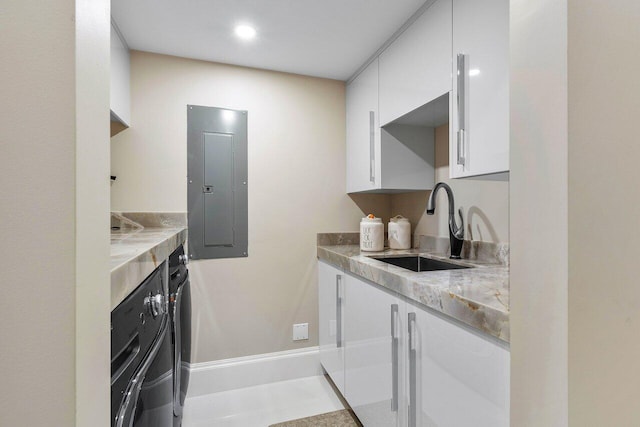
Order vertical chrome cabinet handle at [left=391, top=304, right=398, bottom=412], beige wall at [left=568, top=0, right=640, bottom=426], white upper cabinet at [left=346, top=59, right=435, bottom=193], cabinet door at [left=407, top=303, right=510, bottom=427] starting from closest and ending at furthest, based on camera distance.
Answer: beige wall at [left=568, top=0, right=640, bottom=426] → cabinet door at [left=407, top=303, right=510, bottom=427] → vertical chrome cabinet handle at [left=391, top=304, right=398, bottom=412] → white upper cabinet at [left=346, top=59, right=435, bottom=193]

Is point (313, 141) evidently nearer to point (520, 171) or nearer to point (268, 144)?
point (268, 144)

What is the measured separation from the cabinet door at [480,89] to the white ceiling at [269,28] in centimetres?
38

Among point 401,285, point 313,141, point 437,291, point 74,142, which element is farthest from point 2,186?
point 313,141

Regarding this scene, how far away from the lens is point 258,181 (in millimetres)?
2129

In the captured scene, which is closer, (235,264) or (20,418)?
(20,418)

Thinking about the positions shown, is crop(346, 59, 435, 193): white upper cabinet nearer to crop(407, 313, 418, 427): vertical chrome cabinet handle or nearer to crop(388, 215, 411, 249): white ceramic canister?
crop(388, 215, 411, 249): white ceramic canister

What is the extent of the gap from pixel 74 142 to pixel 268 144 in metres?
1.85

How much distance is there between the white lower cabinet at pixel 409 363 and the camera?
80 cm

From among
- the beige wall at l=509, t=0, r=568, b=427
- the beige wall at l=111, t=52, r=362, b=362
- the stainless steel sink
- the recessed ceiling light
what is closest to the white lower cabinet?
the beige wall at l=509, t=0, r=568, b=427

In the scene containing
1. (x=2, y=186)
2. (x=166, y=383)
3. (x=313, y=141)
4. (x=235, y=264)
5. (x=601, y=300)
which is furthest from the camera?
(x=313, y=141)

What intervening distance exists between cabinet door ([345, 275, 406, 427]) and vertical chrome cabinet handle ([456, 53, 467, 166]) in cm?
65

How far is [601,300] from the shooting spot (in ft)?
1.75

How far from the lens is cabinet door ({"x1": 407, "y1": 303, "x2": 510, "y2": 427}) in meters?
0.77

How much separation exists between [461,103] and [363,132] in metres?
0.88
